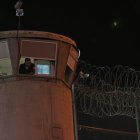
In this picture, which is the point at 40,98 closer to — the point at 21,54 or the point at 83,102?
the point at 21,54

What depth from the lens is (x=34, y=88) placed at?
11953 millimetres

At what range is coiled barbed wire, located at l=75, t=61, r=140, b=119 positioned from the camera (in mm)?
13227

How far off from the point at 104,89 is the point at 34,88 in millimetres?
2257

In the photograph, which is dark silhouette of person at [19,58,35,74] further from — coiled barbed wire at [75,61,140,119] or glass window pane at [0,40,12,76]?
coiled barbed wire at [75,61,140,119]

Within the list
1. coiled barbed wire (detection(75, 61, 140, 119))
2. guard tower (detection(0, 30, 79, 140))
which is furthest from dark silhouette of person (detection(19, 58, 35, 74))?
coiled barbed wire (detection(75, 61, 140, 119))

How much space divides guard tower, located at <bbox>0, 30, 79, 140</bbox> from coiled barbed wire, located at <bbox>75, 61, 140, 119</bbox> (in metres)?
1.09

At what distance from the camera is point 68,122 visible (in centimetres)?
1241

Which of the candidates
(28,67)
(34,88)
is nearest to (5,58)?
(28,67)

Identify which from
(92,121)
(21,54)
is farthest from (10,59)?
(92,121)

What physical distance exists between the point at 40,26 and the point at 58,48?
8192mm

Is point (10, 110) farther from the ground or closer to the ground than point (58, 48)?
closer to the ground

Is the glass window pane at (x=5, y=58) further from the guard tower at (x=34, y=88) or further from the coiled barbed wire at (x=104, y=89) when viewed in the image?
the coiled barbed wire at (x=104, y=89)

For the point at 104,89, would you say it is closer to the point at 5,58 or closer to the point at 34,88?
the point at 34,88

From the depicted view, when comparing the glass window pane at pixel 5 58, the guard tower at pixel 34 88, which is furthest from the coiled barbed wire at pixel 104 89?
the glass window pane at pixel 5 58
